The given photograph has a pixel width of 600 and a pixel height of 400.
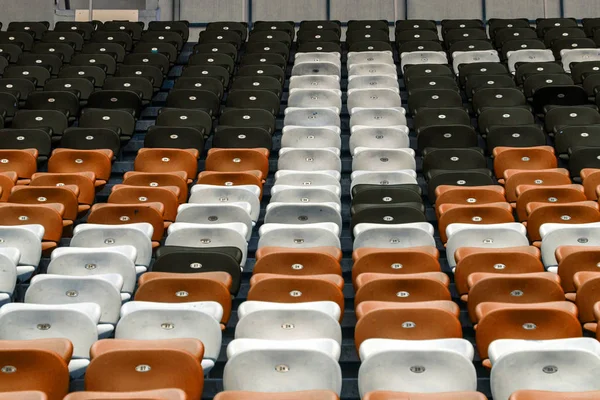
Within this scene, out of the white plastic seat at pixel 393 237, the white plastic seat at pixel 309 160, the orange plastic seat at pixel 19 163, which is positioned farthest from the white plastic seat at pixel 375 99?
the white plastic seat at pixel 393 237

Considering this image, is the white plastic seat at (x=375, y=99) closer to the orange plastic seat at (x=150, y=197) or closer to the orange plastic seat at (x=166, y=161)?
the orange plastic seat at (x=166, y=161)

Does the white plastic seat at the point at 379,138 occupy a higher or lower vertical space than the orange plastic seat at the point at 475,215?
higher

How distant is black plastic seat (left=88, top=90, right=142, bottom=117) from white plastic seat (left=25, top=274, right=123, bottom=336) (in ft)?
14.4

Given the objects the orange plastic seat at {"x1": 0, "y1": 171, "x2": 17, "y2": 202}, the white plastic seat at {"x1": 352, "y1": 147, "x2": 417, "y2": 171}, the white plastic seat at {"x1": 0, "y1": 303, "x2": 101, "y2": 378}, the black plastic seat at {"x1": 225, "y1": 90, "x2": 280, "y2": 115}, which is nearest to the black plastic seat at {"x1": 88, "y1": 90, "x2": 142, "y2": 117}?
the black plastic seat at {"x1": 225, "y1": 90, "x2": 280, "y2": 115}

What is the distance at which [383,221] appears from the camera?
7277mm

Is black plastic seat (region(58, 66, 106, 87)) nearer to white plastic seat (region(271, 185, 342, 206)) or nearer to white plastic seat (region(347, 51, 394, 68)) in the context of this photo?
white plastic seat (region(347, 51, 394, 68))

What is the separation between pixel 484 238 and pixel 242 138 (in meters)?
3.10

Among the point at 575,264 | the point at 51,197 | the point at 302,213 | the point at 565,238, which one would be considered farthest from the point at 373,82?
the point at 575,264

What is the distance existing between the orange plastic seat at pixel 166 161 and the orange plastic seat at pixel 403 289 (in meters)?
3.26

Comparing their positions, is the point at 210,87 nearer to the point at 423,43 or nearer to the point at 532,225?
the point at 423,43

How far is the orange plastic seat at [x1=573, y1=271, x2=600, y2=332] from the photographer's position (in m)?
5.61

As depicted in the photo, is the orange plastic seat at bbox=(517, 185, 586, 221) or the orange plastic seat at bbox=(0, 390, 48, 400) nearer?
the orange plastic seat at bbox=(0, 390, 48, 400)

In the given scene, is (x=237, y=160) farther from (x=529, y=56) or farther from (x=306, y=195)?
(x=529, y=56)

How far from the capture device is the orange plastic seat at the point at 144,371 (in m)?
4.61
